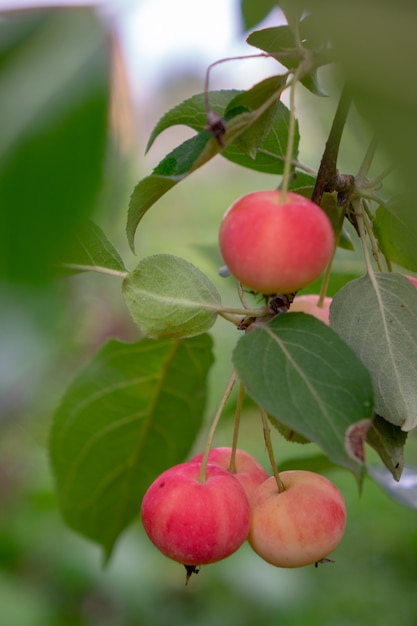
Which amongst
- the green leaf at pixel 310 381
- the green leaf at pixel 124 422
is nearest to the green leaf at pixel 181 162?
the green leaf at pixel 310 381

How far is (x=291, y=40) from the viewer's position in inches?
28.7

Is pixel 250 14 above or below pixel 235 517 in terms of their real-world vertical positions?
above

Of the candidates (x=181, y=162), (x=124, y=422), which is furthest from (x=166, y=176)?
(x=124, y=422)

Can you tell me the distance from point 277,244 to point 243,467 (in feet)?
1.09

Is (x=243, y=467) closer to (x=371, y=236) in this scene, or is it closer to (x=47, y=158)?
(x=371, y=236)

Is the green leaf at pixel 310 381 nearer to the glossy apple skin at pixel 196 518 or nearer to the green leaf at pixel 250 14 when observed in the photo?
the glossy apple skin at pixel 196 518

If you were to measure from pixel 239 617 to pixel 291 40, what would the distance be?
6.24 ft

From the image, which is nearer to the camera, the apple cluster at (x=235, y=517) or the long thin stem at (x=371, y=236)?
the apple cluster at (x=235, y=517)

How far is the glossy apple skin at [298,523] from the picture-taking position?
0.69 meters

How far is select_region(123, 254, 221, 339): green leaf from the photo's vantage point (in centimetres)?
71

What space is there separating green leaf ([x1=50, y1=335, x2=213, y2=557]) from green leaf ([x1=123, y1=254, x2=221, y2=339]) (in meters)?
0.44

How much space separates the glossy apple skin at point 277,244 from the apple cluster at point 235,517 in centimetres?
21

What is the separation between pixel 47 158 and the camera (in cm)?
21

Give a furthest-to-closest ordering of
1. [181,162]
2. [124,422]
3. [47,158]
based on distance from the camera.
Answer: [124,422] < [181,162] < [47,158]
